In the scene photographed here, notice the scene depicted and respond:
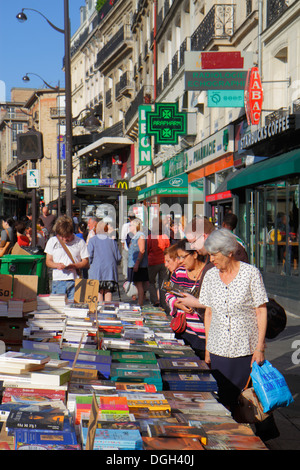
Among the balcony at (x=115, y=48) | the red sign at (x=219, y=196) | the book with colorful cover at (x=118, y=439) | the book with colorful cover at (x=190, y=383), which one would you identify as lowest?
the book with colorful cover at (x=190, y=383)

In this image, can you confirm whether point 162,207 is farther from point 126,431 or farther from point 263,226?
point 126,431

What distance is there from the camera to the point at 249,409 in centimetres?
448

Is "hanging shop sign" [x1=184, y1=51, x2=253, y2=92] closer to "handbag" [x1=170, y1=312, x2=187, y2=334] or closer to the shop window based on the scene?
the shop window

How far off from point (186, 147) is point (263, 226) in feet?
37.0

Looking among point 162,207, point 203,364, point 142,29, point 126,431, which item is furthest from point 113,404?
point 142,29

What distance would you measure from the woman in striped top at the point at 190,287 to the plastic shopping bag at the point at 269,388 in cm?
112

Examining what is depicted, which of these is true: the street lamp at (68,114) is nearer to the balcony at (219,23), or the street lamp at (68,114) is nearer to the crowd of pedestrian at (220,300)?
the balcony at (219,23)

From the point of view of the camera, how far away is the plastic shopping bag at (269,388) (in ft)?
14.3

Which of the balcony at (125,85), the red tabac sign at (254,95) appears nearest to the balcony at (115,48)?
the balcony at (125,85)

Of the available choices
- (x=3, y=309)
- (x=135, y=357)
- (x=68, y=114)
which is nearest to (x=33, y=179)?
(x=68, y=114)

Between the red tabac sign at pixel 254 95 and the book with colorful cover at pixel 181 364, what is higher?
the red tabac sign at pixel 254 95

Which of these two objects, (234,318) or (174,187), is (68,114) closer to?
(174,187)

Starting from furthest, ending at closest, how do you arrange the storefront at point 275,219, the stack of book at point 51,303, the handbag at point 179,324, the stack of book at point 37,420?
1. the storefront at point 275,219
2. the stack of book at point 51,303
3. the handbag at point 179,324
4. the stack of book at point 37,420

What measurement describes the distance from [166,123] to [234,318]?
20990mm
